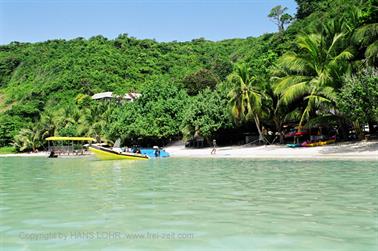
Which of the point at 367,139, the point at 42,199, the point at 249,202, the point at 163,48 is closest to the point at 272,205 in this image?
the point at 249,202

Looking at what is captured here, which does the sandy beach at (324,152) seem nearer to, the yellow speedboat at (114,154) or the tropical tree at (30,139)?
the yellow speedboat at (114,154)

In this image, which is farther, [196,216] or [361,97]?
[361,97]

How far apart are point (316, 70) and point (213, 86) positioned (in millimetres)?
26494

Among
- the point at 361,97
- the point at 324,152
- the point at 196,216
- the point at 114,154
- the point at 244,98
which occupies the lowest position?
the point at 196,216

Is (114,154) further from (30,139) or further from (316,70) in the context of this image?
(30,139)

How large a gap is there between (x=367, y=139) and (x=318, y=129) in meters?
6.06

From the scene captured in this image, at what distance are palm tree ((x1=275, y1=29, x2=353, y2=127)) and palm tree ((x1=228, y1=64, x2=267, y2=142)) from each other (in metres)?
2.24

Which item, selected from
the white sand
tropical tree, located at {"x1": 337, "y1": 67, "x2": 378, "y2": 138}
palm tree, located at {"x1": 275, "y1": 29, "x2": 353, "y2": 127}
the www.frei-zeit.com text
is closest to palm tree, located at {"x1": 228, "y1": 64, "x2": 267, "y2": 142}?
palm tree, located at {"x1": 275, "y1": 29, "x2": 353, "y2": 127}

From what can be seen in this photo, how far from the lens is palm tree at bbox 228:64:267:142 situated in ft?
117

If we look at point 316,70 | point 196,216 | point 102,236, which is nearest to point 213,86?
point 316,70

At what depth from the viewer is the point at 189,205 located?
968cm

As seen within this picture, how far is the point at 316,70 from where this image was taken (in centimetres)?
3103

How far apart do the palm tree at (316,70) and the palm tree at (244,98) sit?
224cm

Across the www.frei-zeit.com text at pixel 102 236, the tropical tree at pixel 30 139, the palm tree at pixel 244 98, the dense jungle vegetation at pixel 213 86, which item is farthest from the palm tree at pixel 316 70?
the tropical tree at pixel 30 139
